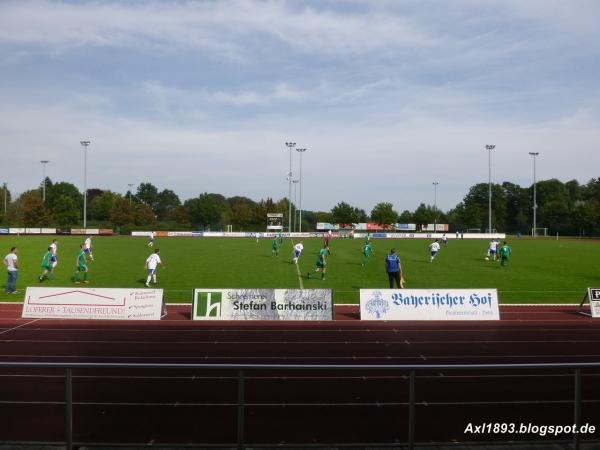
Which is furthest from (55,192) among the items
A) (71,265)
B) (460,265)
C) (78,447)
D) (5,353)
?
(78,447)

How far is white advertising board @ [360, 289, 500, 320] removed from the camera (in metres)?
16.5

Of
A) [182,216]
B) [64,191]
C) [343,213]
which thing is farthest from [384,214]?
[64,191]

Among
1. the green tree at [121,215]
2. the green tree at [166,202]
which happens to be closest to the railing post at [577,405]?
the green tree at [121,215]

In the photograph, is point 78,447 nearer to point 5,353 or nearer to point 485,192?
point 5,353

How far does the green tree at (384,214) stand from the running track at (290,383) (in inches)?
3970

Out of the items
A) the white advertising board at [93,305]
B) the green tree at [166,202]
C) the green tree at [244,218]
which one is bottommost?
the white advertising board at [93,305]

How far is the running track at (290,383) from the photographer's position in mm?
7766

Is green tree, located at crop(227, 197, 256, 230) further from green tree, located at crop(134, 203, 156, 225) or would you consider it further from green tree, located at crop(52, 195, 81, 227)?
green tree, located at crop(52, 195, 81, 227)

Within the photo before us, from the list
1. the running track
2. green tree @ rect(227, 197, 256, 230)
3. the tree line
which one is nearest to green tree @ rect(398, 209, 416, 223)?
the tree line

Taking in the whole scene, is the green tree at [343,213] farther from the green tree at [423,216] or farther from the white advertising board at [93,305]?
the white advertising board at [93,305]

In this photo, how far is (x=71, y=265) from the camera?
31375 millimetres

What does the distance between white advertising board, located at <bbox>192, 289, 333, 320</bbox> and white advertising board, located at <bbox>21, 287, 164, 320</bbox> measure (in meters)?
1.52

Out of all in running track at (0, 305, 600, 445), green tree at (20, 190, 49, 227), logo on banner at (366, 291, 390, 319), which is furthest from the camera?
green tree at (20, 190, 49, 227)

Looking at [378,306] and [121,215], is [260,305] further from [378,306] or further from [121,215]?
[121,215]
